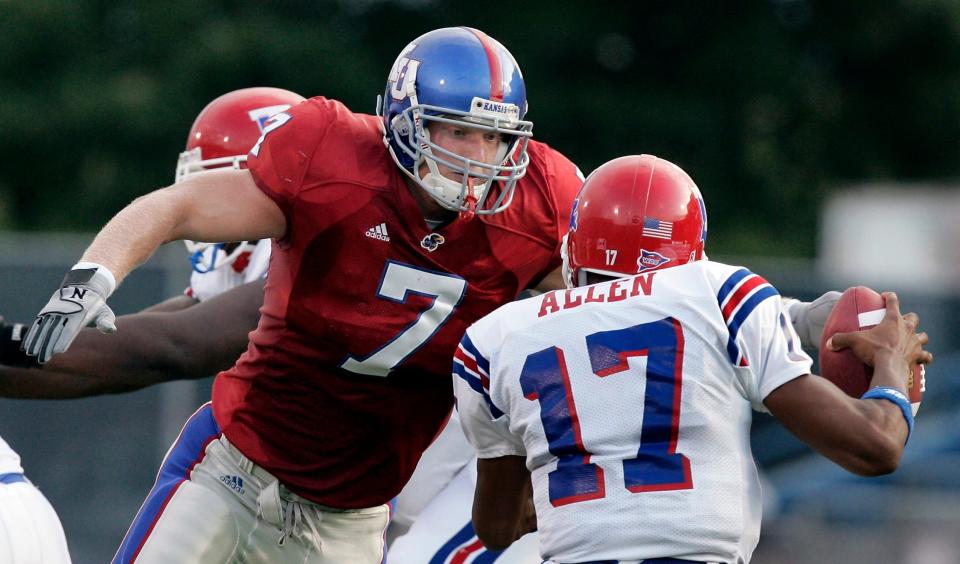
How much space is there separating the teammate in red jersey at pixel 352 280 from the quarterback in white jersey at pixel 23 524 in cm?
46

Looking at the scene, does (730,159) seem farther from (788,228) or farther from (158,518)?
(158,518)

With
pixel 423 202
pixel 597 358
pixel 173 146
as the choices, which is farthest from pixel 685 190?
pixel 173 146

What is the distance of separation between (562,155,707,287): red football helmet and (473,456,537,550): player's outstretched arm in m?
0.42

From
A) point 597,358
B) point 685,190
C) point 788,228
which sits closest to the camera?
point 597,358

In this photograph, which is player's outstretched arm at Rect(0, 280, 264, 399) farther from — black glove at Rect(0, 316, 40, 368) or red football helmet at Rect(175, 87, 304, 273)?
red football helmet at Rect(175, 87, 304, 273)

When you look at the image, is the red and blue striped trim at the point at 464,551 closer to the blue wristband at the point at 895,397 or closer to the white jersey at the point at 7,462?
the white jersey at the point at 7,462

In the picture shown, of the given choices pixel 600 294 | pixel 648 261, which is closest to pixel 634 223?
pixel 648 261

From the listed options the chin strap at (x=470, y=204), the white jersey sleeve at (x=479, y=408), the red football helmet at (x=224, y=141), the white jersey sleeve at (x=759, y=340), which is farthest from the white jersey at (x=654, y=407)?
the red football helmet at (x=224, y=141)

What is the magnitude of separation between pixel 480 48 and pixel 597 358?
103cm

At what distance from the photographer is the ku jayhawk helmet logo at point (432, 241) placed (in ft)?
11.0

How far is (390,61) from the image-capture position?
14.1m

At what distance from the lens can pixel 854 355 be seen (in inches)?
115

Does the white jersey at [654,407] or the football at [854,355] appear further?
the football at [854,355]

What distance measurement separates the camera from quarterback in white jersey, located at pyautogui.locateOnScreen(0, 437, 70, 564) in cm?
286
